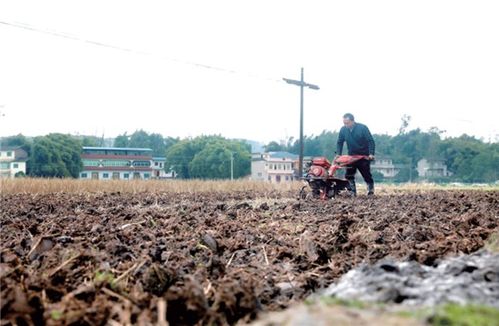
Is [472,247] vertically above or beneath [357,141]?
beneath

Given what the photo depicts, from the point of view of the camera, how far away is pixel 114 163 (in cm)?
6694

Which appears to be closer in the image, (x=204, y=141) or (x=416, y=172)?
(x=204, y=141)

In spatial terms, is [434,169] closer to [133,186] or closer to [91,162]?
[91,162]

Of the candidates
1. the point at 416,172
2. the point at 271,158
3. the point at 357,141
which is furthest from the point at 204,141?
the point at 357,141

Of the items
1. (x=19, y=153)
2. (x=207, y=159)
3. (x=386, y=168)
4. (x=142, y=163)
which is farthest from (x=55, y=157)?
(x=386, y=168)

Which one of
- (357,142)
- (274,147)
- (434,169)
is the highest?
(274,147)

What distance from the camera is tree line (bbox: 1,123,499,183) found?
53.8m

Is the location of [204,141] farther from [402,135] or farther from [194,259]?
[194,259]

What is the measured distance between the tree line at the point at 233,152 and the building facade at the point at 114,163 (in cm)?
241

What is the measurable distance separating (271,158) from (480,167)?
2383 centimetres

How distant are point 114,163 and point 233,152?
12798mm

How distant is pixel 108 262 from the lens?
15.4ft

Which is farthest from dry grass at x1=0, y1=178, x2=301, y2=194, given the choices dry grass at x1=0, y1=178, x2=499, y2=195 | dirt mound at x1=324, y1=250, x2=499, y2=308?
dirt mound at x1=324, y1=250, x2=499, y2=308

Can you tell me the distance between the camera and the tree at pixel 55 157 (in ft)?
170
